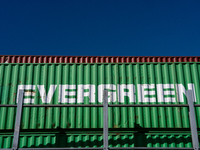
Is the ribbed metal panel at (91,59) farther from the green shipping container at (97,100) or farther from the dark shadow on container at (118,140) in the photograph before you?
the dark shadow on container at (118,140)

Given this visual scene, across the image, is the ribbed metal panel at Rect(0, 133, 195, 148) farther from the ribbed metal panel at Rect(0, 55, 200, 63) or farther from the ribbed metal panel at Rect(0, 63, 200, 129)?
the ribbed metal panel at Rect(0, 55, 200, 63)

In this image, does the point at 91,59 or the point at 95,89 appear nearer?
the point at 95,89

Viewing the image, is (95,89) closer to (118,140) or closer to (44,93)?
(44,93)

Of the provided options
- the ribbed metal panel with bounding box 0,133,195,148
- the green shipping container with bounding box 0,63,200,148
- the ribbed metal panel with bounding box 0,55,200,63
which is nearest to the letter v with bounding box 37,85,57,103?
the green shipping container with bounding box 0,63,200,148

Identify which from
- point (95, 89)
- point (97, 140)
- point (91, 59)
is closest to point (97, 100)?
point (95, 89)

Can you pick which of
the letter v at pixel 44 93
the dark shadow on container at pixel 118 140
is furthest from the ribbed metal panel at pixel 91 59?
the dark shadow on container at pixel 118 140

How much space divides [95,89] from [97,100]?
473 millimetres

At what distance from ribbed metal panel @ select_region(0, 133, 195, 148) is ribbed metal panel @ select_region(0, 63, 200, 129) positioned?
35 cm

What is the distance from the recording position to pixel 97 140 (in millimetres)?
7785

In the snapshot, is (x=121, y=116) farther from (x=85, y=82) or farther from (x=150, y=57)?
(x=150, y=57)

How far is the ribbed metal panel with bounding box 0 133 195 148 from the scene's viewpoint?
7.70 metres

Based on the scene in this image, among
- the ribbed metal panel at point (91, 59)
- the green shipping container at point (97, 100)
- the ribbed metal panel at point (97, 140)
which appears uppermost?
the ribbed metal panel at point (91, 59)

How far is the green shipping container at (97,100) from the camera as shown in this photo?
25.6ft

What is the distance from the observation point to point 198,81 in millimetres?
8695
